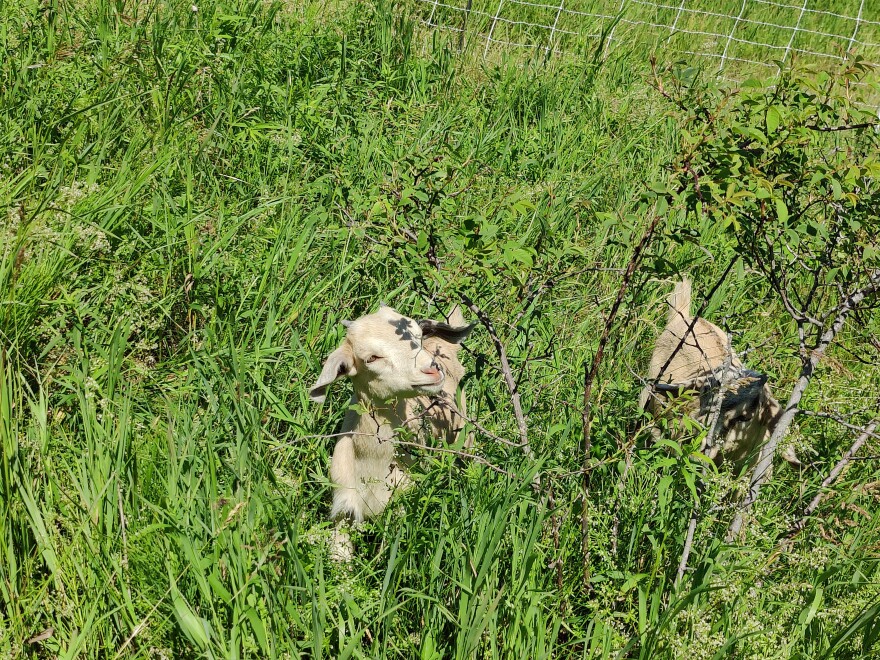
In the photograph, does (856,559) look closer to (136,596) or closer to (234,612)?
(234,612)

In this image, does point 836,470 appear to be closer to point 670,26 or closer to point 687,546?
point 687,546

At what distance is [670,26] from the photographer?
25.9 ft

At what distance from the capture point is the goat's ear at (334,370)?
3.47 metres

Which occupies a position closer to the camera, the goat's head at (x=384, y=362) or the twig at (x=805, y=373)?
the twig at (x=805, y=373)

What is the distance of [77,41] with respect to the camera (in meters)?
5.46

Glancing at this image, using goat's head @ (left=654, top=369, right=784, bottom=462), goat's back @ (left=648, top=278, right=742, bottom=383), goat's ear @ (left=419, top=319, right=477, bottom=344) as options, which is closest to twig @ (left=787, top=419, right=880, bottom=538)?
goat's head @ (left=654, top=369, right=784, bottom=462)

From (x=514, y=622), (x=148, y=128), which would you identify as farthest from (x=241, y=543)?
(x=148, y=128)

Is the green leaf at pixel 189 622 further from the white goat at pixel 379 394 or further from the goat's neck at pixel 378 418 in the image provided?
the goat's neck at pixel 378 418

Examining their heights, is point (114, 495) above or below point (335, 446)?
above

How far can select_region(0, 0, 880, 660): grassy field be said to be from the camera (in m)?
2.77

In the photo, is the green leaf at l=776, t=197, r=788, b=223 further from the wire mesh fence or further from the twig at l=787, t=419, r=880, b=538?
the wire mesh fence

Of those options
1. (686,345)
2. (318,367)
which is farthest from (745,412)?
(318,367)

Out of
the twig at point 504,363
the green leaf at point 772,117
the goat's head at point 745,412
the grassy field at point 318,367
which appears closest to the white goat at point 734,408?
the goat's head at point 745,412

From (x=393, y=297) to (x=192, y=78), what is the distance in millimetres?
1847
